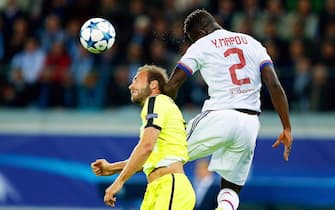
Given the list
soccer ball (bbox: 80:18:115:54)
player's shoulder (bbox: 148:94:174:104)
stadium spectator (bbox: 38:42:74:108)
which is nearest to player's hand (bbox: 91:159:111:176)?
player's shoulder (bbox: 148:94:174:104)

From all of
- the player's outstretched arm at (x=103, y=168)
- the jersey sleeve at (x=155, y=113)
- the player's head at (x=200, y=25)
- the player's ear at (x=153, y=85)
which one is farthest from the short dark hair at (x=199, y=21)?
the player's outstretched arm at (x=103, y=168)

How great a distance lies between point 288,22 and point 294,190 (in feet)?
10.4

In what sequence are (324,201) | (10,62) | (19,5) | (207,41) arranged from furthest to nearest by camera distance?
1. (19,5)
2. (10,62)
3. (324,201)
4. (207,41)

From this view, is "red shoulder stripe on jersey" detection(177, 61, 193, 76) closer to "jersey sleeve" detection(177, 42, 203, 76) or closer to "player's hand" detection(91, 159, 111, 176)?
"jersey sleeve" detection(177, 42, 203, 76)

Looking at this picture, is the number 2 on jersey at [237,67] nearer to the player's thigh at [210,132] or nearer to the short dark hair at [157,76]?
the player's thigh at [210,132]

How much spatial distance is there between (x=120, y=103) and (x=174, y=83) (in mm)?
7485

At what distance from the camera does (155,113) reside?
9.10 m

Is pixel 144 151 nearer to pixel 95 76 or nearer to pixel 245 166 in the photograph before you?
pixel 245 166

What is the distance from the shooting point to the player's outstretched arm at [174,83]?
950 cm

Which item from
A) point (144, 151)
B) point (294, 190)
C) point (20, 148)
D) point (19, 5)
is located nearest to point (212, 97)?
point (144, 151)

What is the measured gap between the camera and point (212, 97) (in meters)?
9.87

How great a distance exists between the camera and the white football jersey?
970 centimetres

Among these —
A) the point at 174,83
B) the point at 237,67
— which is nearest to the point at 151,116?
the point at 174,83

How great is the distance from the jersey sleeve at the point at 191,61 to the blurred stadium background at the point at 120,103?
647cm
